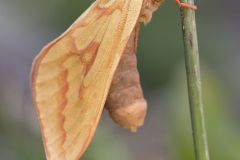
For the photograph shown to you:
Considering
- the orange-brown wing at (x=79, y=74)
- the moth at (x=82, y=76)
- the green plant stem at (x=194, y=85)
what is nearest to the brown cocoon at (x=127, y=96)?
the moth at (x=82, y=76)

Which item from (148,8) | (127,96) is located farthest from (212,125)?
(148,8)

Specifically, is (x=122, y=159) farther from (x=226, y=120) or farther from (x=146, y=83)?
(x=146, y=83)

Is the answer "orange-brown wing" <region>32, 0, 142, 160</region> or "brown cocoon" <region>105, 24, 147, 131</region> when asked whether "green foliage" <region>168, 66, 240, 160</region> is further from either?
"orange-brown wing" <region>32, 0, 142, 160</region>

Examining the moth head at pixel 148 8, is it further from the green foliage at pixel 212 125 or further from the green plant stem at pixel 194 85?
the green foliage at pixel 212 125

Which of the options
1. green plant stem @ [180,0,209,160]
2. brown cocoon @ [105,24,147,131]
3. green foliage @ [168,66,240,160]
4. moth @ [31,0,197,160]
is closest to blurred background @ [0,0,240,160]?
green foliage @ [168,66,240,160]

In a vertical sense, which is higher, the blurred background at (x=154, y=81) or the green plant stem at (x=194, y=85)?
the green plant stem at (x=194, y=85)

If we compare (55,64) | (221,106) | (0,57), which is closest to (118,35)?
(55,64)

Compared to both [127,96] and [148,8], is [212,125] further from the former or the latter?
[148,8]
